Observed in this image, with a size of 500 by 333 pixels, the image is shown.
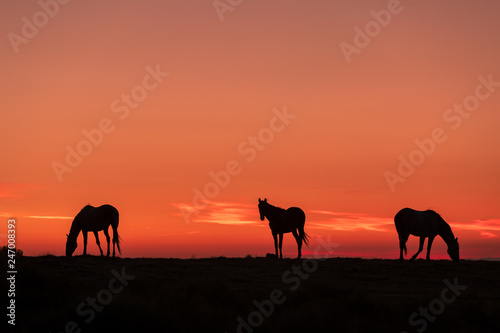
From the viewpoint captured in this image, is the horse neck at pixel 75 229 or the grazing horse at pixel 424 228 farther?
the horse neck at pixel 75 229

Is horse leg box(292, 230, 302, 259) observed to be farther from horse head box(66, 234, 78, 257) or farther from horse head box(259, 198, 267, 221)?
horse head box(66, 234, 78, 257)

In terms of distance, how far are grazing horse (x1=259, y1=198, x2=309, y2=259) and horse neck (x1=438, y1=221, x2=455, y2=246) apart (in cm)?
724

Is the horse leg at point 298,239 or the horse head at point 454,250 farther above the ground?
the horse leg at point 298,239

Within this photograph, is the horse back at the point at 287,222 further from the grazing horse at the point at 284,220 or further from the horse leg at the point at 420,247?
the horse leg at the point at 420,247

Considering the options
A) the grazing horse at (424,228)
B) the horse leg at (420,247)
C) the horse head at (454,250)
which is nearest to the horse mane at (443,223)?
the grazing horse at (424,228)

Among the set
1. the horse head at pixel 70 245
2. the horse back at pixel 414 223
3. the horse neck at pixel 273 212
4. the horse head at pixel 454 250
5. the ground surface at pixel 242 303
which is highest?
the horse neck at pixel 273 212

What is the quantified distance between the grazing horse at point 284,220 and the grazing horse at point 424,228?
5.02 meters

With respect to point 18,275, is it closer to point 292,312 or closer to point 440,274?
point 292,312

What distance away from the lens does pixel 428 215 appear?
33.9 metres

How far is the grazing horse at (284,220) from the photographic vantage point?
34125 millimetres

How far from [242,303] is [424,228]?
682 inches

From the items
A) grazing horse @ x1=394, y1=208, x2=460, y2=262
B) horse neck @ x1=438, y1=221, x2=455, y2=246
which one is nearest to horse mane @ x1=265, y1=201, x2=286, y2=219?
grazing horse @ x1=394, y1=208, x2=460, y2=262

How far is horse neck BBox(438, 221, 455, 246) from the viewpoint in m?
34.2

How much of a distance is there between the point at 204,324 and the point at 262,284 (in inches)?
226
